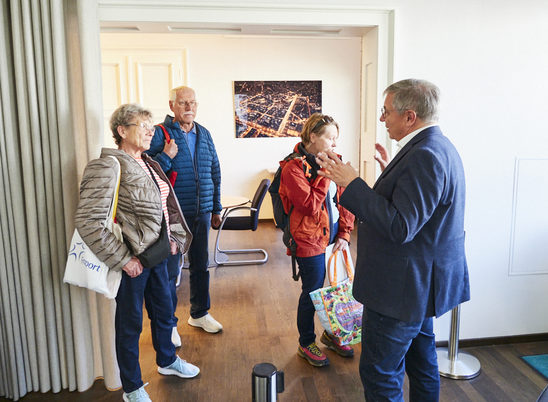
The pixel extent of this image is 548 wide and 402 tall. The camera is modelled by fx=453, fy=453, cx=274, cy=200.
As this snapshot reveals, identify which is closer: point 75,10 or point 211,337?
point 75,10

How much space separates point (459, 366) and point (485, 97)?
5.04 ft

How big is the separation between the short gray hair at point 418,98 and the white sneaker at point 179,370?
5.86 feet

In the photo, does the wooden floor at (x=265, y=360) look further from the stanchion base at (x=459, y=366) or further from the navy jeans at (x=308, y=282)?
the navy jeans at (x=308, y=282)

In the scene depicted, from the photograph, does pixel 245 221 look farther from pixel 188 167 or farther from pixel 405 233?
pixel 405 233

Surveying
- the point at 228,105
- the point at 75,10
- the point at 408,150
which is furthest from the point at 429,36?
the point at 228,105

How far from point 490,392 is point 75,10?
9.26 ft

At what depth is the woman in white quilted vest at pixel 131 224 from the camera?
1.89 meters

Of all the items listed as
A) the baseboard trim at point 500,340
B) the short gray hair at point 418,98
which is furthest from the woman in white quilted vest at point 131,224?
the baseboard trim at point 500,340

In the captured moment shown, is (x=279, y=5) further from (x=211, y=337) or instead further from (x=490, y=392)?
(x=490, y=392)

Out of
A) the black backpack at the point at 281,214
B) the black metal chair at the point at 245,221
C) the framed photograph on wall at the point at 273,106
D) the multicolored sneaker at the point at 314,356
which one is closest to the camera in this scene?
the black backpack at the point at 281,214

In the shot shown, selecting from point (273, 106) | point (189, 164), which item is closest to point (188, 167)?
point (189, 164)

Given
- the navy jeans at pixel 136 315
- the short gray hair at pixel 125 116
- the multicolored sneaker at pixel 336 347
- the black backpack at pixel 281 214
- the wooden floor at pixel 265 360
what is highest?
the short gray hair at pixel 125 116

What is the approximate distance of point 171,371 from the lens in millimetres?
2500

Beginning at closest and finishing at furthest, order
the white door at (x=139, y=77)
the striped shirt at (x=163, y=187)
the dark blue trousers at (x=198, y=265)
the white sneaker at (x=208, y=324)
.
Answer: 1. the striped shirt at (x=163, y=187)
2. the dark blue trousers at (x=198, y=265)
3. the white sneaker at (x=208, y=324)
4. the white door at (x=139, y=77)
